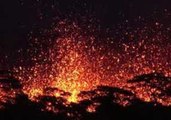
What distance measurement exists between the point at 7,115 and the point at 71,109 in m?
4.42

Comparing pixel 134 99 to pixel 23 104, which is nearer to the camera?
pixel 134 99

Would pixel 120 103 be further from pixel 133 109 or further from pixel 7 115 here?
pixel 7 115

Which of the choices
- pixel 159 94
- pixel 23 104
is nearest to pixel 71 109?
pixel 23 104

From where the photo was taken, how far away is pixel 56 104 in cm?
3472

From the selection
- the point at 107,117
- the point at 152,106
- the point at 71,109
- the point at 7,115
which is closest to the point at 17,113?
the point at 7,115

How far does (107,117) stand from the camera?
33031 mm

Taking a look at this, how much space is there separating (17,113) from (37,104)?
1467mm

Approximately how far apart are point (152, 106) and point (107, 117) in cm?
290

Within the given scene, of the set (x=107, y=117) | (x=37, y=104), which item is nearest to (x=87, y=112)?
(x=107, y=117)

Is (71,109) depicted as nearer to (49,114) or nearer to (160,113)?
(49,114)

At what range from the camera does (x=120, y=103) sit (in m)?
32.6

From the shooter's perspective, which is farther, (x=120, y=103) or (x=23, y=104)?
(x=23, y=104)

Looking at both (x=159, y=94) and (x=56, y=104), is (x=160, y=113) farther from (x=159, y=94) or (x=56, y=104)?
(x=56, y=104)

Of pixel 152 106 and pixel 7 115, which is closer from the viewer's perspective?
pixel 152 106
